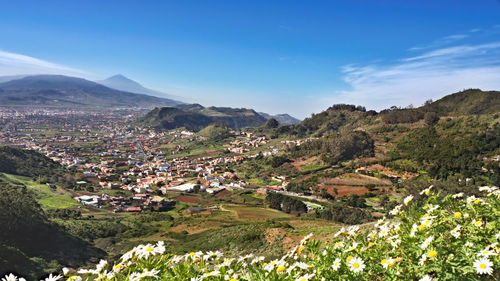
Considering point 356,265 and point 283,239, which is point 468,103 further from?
point 356,265

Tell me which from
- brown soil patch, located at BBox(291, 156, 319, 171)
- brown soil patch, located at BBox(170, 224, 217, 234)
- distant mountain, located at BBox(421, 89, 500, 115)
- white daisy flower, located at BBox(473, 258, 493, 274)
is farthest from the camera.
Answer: distant mountain, located at BBox(421, 89, 500, 115)

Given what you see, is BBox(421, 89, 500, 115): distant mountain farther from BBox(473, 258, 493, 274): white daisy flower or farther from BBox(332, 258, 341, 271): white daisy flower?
BBox(332, 258, 341, 271): white daisy flower

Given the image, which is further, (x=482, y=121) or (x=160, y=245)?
(x=482, y=121)

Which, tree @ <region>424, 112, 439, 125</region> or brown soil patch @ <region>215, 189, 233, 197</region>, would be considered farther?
tree @ <region>424, 112, 439, 125</region>

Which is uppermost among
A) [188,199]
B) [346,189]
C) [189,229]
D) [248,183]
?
[346,189]

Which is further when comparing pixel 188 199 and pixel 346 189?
pixel 188 199

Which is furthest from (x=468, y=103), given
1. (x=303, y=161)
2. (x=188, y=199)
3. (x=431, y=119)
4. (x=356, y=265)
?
(x=356, y=265)

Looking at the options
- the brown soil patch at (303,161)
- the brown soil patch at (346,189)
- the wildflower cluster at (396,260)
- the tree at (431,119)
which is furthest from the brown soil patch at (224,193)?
the tree at (431,119)

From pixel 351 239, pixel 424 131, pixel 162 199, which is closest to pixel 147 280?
pixel 351 239

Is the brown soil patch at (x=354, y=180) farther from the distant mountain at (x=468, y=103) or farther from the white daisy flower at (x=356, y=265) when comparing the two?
the distant mountain at (x=468, y=103)

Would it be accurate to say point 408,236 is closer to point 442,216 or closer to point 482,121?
point 442,216

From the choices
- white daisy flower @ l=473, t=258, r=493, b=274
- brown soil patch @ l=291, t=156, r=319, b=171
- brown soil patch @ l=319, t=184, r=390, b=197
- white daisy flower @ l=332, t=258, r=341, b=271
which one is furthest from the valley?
white daisy flower @ l=473, t=258, r=493, b=274
